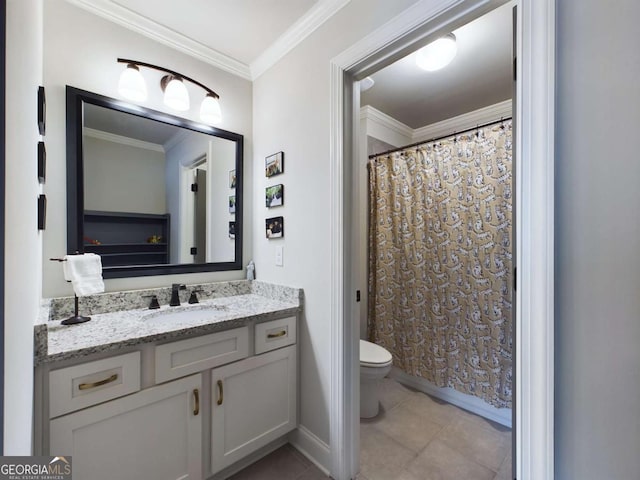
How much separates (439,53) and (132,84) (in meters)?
1.74

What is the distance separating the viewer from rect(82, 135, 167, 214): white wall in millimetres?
1450

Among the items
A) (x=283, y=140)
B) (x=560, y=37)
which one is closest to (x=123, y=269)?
(x=283, y=140)

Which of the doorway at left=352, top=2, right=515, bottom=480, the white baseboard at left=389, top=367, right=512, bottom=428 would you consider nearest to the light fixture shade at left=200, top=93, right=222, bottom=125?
the doorway at left=352, top=2, right=515, bottom=480

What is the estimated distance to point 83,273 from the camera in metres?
1.22

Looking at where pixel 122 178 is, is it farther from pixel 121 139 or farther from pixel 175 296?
pixel 175 296

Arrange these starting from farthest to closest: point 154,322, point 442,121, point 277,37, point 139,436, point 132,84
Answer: point 442,121
point 277,37
point 132,84
point 154,322
point 139,436

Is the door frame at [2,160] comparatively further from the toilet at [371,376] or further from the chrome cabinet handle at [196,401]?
the toilet at [371,376]

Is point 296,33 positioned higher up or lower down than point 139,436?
higher up

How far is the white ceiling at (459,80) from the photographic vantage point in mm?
1650

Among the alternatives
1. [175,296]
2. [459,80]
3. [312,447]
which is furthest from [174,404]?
[459,80]

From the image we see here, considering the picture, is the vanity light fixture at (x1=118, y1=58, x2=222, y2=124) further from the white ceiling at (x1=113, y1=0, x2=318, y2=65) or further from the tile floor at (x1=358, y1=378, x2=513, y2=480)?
the tile floor at (x1=358, y1=378, x2=513, y2=480)

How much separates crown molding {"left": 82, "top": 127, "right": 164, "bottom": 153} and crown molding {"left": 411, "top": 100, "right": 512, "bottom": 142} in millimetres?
2468

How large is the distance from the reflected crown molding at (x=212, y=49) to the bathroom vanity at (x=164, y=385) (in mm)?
1499

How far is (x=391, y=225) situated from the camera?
8.41ft
